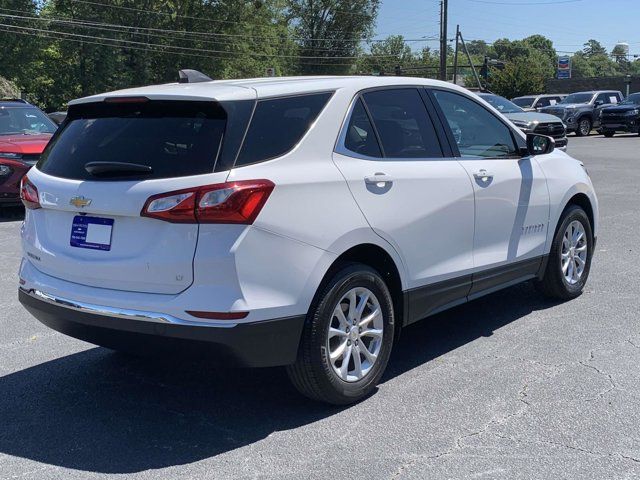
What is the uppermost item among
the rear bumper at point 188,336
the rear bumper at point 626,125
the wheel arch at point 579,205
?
the wheel arch at point 579,205

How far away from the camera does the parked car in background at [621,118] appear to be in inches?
1200

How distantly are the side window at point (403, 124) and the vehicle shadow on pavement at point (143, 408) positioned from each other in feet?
4.67

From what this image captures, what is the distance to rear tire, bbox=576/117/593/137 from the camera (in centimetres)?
3281

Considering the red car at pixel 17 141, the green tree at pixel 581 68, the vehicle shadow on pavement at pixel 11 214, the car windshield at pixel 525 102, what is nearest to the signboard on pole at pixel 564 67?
the car windshield at pixel 525 102

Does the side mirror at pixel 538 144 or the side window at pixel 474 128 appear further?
the side mirror at pixel 538 144

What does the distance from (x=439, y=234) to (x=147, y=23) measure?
5289cm

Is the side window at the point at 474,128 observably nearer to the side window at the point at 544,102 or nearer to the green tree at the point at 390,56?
the side window at the point at 544,102

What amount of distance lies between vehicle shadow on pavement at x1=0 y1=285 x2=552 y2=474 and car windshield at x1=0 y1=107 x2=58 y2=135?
804 cm

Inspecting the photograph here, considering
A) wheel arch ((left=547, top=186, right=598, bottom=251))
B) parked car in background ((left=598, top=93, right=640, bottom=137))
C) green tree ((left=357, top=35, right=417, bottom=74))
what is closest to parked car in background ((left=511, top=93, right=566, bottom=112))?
parked car in background ((left=598, top=93, right=640, bottom=137))

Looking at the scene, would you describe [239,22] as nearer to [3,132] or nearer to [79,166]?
[3,132]

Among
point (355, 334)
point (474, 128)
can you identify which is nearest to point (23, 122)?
point (474, 128)

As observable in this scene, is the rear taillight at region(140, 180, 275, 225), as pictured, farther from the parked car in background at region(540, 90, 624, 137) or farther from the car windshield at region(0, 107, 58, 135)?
the parked car in background at region(540, 90, 624, 137)

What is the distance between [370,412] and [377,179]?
1.33 metres

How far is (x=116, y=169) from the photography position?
375cm
